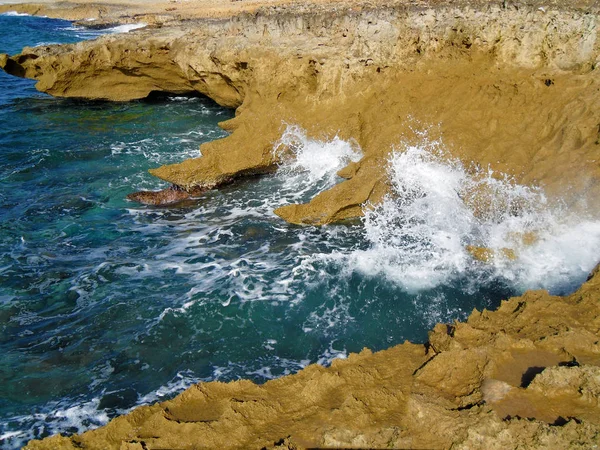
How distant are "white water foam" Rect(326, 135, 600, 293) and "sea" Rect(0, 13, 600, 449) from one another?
0.02 metres

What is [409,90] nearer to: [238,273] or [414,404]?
[238,273]

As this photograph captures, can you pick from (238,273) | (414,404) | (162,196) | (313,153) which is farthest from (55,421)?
(313,153)

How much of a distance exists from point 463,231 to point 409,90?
325 cm

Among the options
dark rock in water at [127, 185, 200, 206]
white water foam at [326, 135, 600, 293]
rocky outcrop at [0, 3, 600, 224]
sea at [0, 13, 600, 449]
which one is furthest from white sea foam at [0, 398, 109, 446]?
dark rock in water at [127, 185, 200, 206]

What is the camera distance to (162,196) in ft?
31.9

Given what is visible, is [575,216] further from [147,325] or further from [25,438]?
[25,438]

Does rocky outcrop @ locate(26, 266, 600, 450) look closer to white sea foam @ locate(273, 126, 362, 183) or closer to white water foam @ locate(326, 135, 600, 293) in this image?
white water foam @ locate(326, 135, 600, 293)

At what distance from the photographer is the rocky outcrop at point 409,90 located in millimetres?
8000

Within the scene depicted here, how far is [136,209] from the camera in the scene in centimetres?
950

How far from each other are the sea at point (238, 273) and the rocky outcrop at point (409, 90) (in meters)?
0.34

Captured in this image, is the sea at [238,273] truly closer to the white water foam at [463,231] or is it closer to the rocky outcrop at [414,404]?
the white water foam at [463,231]

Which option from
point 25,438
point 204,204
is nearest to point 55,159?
point 204,204

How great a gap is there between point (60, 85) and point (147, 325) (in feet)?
35.8

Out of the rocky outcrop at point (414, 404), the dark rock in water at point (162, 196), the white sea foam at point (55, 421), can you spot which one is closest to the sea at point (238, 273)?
the white sea foam at point (55, 421)
